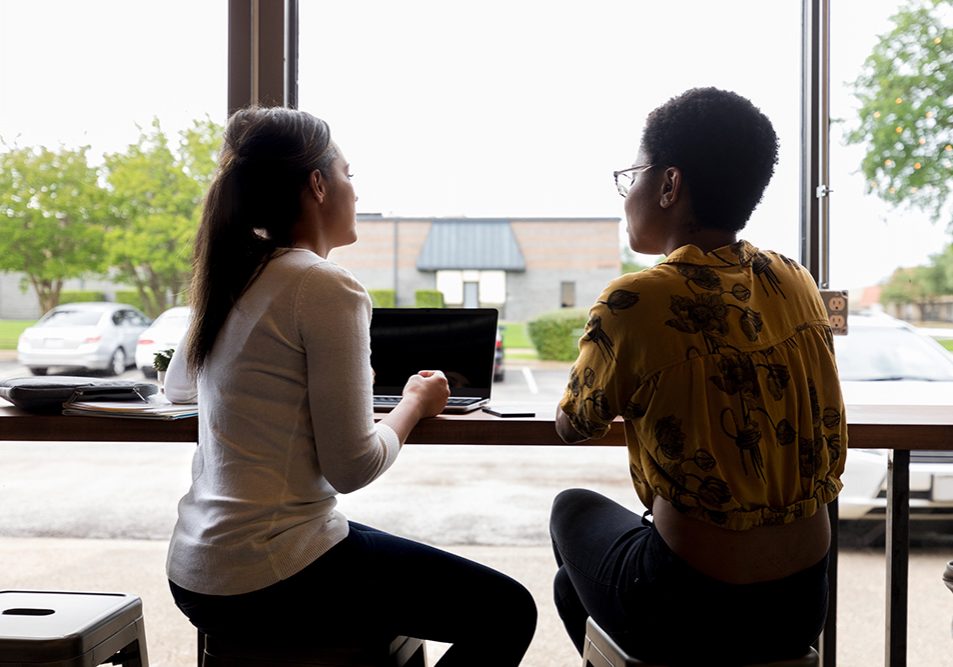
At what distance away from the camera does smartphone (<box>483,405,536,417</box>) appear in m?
1.70

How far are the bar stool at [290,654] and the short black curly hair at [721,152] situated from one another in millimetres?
822

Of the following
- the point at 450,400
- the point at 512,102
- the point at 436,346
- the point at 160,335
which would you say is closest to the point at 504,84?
the point at 512,102

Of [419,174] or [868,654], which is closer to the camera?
[868,654]

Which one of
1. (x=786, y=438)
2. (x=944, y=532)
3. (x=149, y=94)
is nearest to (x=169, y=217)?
(x=149, y=94)

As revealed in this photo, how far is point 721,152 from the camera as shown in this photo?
1221 mm

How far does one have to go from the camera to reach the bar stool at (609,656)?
116 cm

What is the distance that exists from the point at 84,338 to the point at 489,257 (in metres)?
1.31

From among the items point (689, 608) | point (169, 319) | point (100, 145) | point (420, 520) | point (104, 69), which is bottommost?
point (420, 520)

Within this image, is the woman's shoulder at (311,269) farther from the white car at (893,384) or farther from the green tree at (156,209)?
the white car at (893,384)

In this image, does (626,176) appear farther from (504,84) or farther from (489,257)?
(504,84)

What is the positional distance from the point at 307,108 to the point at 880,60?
1.78m

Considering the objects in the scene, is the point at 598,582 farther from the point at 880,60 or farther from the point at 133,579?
the point at 133,579

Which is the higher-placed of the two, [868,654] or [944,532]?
[944,532]

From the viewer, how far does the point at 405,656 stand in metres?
1.33
